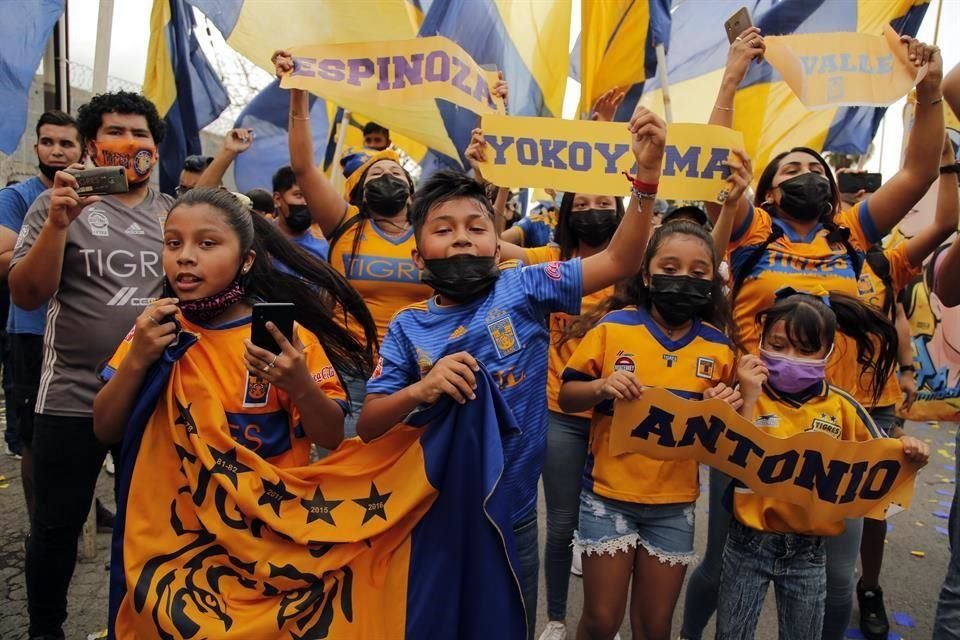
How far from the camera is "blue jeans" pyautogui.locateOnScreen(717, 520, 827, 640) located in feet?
7.29

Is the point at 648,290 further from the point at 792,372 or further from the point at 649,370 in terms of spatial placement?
the point at 792,372

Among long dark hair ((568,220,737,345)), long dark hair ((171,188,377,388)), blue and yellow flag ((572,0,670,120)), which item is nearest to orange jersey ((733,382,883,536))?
long dark hair ((568,220,737,345))

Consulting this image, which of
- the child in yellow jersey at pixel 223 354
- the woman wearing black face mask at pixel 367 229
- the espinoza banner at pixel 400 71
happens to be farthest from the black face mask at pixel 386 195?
the child in yellow jersey at pixel 223 354

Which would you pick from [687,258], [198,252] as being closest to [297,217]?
[198,252]

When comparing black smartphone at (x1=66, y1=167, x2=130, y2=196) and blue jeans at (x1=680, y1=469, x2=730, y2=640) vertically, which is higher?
black smartphone at (x1=66, y1=167, x2=130, y2=196)

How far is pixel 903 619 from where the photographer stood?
3.28 metres

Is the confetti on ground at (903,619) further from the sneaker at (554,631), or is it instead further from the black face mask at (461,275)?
the black face mask at (461,275)

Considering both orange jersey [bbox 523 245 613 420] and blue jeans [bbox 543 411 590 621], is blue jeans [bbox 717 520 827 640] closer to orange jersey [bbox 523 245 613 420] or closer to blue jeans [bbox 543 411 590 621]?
blue jeans [bbox 543 411 590 621]

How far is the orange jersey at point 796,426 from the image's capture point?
7.17 ft

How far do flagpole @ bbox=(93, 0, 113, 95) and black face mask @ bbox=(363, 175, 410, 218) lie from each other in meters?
2.00

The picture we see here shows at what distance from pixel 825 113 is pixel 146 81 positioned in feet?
17.6

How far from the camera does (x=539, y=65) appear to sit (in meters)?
5.65

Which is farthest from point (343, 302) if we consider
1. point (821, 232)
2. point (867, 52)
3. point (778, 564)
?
point (867, 52)

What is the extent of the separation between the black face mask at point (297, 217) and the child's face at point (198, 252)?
2.20 meters
